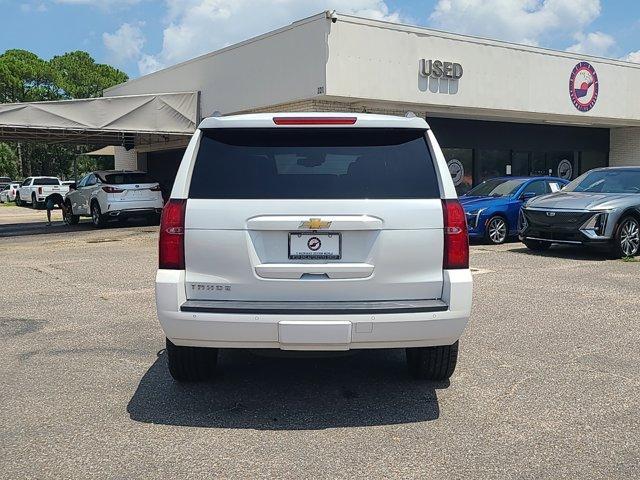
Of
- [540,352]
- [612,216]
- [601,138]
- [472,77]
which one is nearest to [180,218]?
[540,352]

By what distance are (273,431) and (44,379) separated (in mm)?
2046

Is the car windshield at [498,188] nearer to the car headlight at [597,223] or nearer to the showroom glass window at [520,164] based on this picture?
the car headlight at [597,223]

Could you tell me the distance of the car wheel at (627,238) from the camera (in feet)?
37.0

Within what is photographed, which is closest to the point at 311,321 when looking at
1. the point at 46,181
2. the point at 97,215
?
the point at 97,215

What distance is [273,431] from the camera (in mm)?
4027

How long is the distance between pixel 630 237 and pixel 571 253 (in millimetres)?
1072

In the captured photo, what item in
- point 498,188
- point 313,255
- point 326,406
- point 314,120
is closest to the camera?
point 313,255

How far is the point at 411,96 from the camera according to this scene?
18.3 meters

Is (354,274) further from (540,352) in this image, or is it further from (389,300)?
(540,352)

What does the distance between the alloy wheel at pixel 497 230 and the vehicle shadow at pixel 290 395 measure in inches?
351

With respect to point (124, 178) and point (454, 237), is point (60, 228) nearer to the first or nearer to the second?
point (124, 178)

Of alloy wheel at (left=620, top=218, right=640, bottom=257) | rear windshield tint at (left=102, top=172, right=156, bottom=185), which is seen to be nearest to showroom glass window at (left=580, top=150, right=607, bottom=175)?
alloy wheel at (left=620, top=218, right=640, bottom=257)

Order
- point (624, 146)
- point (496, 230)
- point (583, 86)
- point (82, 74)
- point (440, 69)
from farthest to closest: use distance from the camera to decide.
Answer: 1. point (82, 74)
2. point (624, 146)
3. point (583, 86)
4. point (440, 69)
5. point (496, 230)

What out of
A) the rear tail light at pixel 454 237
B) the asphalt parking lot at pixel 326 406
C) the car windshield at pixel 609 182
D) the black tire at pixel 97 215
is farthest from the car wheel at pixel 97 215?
the rear tail light at pixel 454 237
